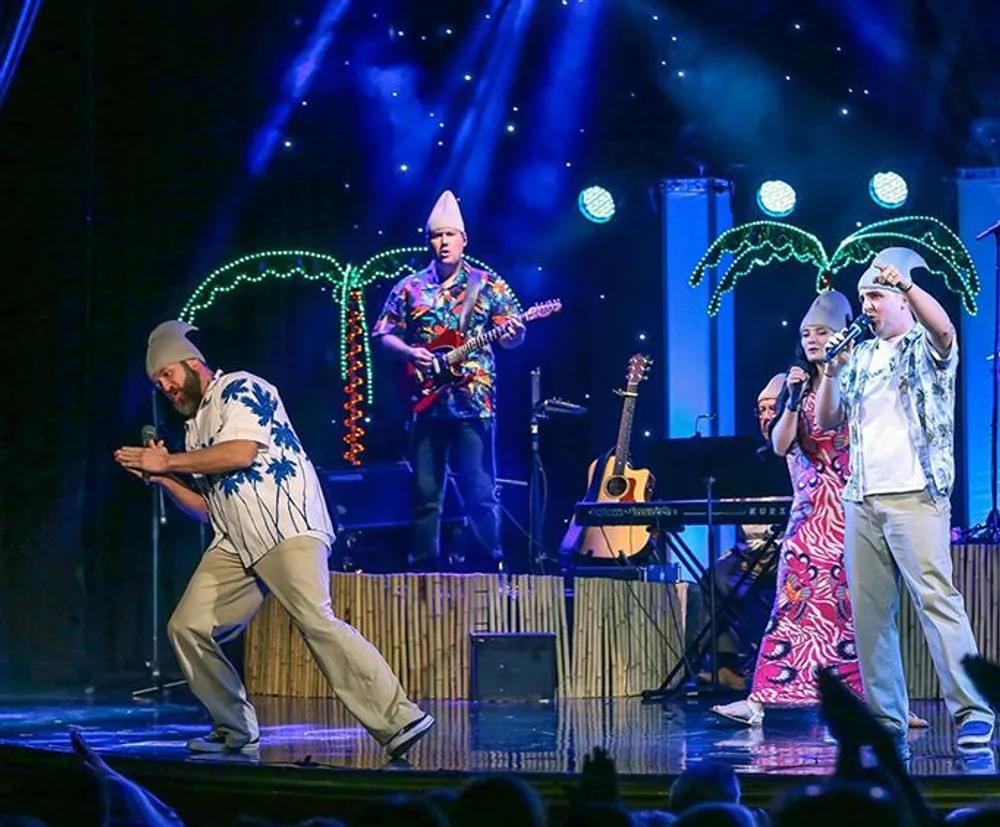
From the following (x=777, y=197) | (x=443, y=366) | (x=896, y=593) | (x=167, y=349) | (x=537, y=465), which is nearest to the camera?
(x=896, y=593)

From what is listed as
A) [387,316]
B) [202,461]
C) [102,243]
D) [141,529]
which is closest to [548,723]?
[202,461]

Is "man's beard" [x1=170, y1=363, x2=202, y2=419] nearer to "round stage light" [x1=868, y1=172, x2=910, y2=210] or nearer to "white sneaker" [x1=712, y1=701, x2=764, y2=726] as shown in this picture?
"white sneaker" [x1=712, y1=701, x2=764, y2=726]

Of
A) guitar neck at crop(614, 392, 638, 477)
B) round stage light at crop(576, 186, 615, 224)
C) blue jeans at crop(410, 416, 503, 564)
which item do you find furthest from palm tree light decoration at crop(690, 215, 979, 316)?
blue jeans at crop(410, 416, 503, 564)

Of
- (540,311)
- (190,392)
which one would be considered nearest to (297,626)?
(190,392)

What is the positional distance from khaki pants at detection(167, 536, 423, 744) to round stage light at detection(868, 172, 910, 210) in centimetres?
703

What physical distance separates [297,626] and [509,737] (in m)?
1.12

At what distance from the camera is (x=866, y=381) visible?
671 cm

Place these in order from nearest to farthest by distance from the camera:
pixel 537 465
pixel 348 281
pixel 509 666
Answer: pixel 509 666
pixel 537 465
pixel 348 281

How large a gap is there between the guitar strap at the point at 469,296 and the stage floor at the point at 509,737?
8.20 feet

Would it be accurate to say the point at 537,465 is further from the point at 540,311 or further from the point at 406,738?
the point at 406,738

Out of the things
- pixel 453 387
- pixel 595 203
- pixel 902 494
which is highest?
Result: pixel 595 203

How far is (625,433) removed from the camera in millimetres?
10828

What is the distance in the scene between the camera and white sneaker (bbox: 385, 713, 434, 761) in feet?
21.0

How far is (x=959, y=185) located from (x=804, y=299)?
1.43 metres
